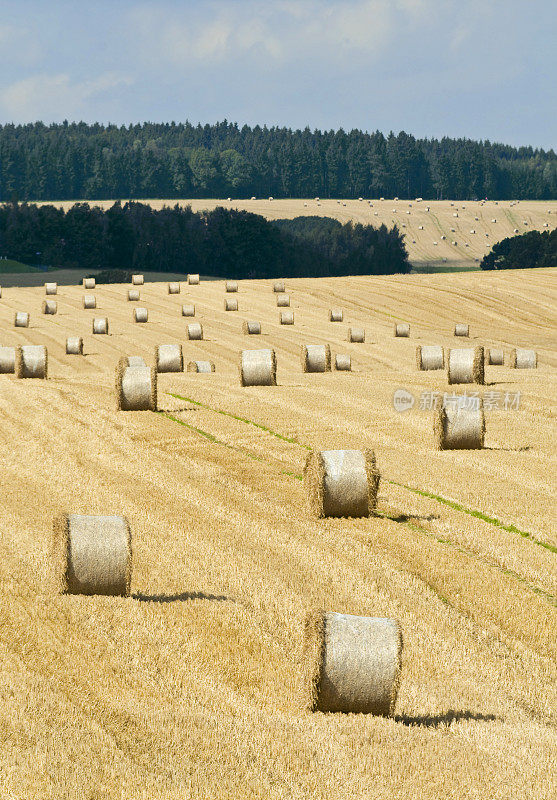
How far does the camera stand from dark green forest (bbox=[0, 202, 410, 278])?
111 metres

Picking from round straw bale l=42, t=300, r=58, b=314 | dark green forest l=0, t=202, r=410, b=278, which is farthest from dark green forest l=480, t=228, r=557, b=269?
round straw bale l=42, t=300, r=58, b=314

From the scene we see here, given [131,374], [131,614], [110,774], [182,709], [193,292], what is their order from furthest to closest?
[193,292] → [131,374] → [131,614] → [182,709] → [110,774]

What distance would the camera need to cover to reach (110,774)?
7836 mm

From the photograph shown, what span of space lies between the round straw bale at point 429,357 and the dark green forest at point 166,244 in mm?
72542

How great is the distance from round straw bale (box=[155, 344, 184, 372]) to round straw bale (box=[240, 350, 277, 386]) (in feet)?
15.5

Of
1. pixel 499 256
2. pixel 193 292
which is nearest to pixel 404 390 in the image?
pixel 193 292

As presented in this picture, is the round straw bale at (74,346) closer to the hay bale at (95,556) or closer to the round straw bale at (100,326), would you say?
the round straw bale at (100,326)

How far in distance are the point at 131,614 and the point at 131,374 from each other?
1571 cm

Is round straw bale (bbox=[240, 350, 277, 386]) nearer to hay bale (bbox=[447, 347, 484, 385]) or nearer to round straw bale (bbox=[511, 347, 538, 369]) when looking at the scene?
hay bale (bbox=[447, 347, 484, 385])

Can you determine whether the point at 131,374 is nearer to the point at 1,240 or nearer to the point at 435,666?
the point at 435,666

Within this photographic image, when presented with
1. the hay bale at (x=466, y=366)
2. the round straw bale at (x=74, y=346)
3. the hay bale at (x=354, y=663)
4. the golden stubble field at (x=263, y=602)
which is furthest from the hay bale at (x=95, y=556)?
the round straw bale at (x=74, y=346)

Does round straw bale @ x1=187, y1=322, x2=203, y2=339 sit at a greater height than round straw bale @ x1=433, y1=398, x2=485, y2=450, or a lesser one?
lesser

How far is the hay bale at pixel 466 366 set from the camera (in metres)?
31.1

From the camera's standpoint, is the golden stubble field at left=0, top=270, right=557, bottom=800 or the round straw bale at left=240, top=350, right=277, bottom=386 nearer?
the golden stubble field at left=0, top=270, right=557, bottom=800
